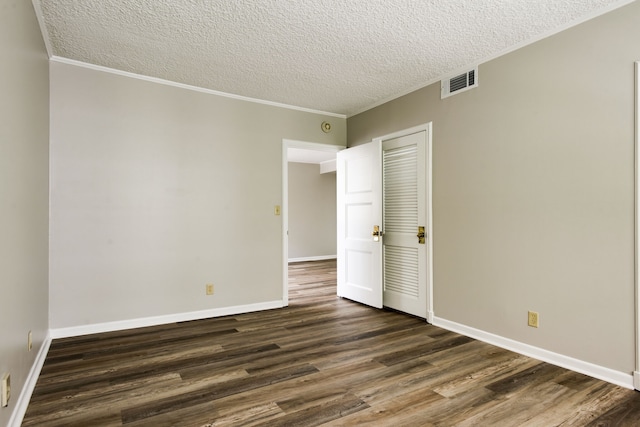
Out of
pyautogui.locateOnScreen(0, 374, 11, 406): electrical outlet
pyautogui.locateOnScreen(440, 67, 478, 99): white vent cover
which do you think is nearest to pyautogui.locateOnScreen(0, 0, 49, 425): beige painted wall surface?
pyautogui.locateOnScreen(0, 374, 11, 406): electrical outlet

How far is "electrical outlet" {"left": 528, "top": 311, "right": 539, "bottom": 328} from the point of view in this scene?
2.85m

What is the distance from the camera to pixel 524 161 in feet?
9.64

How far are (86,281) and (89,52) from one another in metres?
2.08

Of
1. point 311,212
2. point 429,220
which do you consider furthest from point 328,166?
point 429,220

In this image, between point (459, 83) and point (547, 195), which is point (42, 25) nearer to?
point (459, 83)

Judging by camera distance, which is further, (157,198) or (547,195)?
(157,198)

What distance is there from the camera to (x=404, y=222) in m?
4.16

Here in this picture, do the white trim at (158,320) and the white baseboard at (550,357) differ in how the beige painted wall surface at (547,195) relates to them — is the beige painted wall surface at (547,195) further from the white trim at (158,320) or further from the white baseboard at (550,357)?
the white trim at (158,320)

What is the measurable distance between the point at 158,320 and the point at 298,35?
3091 millimetres

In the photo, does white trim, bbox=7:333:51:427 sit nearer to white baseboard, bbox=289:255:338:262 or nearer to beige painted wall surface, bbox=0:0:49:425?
beige painted wall surface, bbox=0:0:49:425

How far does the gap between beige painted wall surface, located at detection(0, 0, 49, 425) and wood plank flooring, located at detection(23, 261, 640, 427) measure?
42cm

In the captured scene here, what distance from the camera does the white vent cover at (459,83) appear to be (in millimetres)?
3352

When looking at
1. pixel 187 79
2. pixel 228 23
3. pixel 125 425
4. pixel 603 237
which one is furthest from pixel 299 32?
pixel 125 425

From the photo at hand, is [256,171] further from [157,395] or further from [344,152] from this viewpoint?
[157,395]
